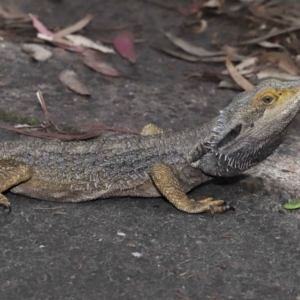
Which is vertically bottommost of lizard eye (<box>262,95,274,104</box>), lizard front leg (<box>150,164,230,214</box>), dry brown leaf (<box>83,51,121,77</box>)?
dry brown leaf (<box>83,51,121,77</box>)

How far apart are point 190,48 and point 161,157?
2.36 m

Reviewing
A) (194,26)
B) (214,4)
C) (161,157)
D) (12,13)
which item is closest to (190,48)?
(194,26)

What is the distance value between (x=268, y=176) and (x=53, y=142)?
1.43m

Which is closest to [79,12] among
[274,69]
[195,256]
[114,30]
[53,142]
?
[114,30]

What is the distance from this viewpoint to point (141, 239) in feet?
14.6

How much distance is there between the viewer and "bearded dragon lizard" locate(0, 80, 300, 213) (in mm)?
4836

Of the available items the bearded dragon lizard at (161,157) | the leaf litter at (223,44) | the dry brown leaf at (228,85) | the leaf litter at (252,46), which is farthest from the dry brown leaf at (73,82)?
the bearded dragon lizard at (161,157)

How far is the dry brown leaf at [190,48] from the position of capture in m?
7.04

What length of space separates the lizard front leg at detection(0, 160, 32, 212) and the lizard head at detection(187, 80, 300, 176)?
1098 millimetres

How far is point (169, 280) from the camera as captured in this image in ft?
13.4

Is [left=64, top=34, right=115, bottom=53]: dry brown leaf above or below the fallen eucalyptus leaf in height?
below

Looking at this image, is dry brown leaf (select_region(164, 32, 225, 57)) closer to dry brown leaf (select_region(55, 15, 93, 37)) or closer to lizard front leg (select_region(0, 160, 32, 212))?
dry brown leaf (select_region(55, 15, 93, 37))

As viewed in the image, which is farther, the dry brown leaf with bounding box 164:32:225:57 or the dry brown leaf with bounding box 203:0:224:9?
the dry brown leaf with bounding box 203:0:224:9

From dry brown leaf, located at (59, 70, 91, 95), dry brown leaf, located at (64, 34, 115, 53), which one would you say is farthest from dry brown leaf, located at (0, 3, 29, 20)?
dry brown leaf, located at (59, 70, 91, 95)
